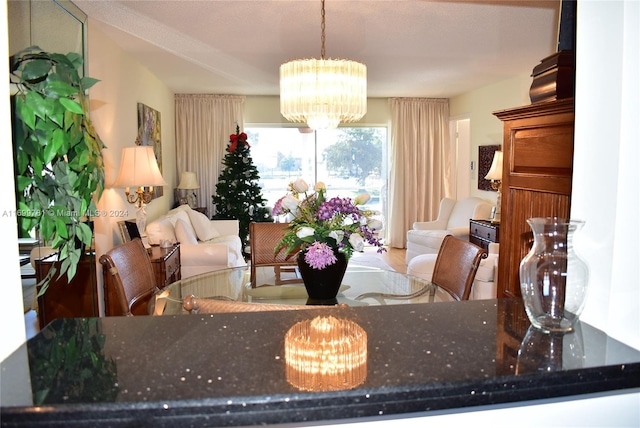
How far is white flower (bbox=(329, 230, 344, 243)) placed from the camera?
8.29 ft

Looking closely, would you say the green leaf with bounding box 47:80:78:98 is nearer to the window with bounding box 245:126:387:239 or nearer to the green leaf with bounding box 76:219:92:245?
the green leaf with bounding box 76:219:92:245

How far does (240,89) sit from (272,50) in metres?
2.70

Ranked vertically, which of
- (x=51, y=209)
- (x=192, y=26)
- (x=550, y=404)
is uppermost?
(x=192, y=26)

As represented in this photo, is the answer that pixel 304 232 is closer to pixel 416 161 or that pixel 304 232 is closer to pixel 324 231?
A: pixel 324 231

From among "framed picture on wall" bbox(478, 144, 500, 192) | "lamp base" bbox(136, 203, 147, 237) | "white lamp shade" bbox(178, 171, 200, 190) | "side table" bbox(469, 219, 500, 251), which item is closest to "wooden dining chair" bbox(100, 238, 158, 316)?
"lamp base" bbox(136, 203, 147, 237)

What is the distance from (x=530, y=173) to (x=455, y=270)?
1.05m

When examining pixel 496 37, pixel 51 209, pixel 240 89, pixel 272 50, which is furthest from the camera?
pixel 240 89

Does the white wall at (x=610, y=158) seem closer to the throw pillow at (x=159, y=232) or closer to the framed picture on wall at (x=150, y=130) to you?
the throw pillow at (x=159, y=232)

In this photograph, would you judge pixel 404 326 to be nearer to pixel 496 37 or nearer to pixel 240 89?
pixel 496 37

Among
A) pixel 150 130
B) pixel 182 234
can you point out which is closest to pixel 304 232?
pixel 182 234

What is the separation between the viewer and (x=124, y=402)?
2.37 feet

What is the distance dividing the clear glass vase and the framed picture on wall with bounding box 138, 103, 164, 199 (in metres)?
5.03

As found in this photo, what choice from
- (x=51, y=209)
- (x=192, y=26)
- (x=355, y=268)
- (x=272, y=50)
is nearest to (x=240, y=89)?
(x=272, y=50)

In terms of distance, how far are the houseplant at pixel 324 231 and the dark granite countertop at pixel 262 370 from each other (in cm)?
140
